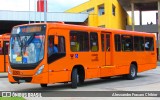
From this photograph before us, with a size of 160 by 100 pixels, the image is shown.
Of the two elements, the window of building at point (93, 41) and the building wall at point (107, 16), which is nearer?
the window of building at point (93, 41)

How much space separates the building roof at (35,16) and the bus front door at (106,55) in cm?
4218

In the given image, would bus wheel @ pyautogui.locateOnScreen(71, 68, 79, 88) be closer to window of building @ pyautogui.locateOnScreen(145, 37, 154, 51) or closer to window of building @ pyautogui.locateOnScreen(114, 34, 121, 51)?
window of building @ pyautogui.locateOnScreen(114, 34, 121, 51)

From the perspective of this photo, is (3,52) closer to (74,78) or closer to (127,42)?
(127,42)

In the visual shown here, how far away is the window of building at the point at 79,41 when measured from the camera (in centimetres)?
1728

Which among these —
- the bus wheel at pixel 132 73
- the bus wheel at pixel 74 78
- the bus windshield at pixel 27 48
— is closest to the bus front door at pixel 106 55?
the bus wheel at pixel 132 73

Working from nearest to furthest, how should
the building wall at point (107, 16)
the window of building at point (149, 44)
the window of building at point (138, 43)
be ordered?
1. the window of building at point (138, 43)
2. the window of building at point (149, 44)
3. the building wall at point (107, 16)

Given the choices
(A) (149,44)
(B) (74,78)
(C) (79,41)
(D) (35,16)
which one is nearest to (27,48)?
(B) (74,78)

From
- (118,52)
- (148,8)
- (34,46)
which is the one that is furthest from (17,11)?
(34,46)

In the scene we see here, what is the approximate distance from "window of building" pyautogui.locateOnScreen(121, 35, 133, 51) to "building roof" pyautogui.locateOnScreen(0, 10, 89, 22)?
4044cm

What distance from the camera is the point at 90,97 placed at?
45.4 feet

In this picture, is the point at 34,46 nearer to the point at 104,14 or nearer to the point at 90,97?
the point at 90,97

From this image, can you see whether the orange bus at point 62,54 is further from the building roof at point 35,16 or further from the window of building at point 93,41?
the building roof at point 35,16

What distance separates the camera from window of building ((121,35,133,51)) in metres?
21.4

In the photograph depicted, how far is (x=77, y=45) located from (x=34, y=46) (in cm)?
234
